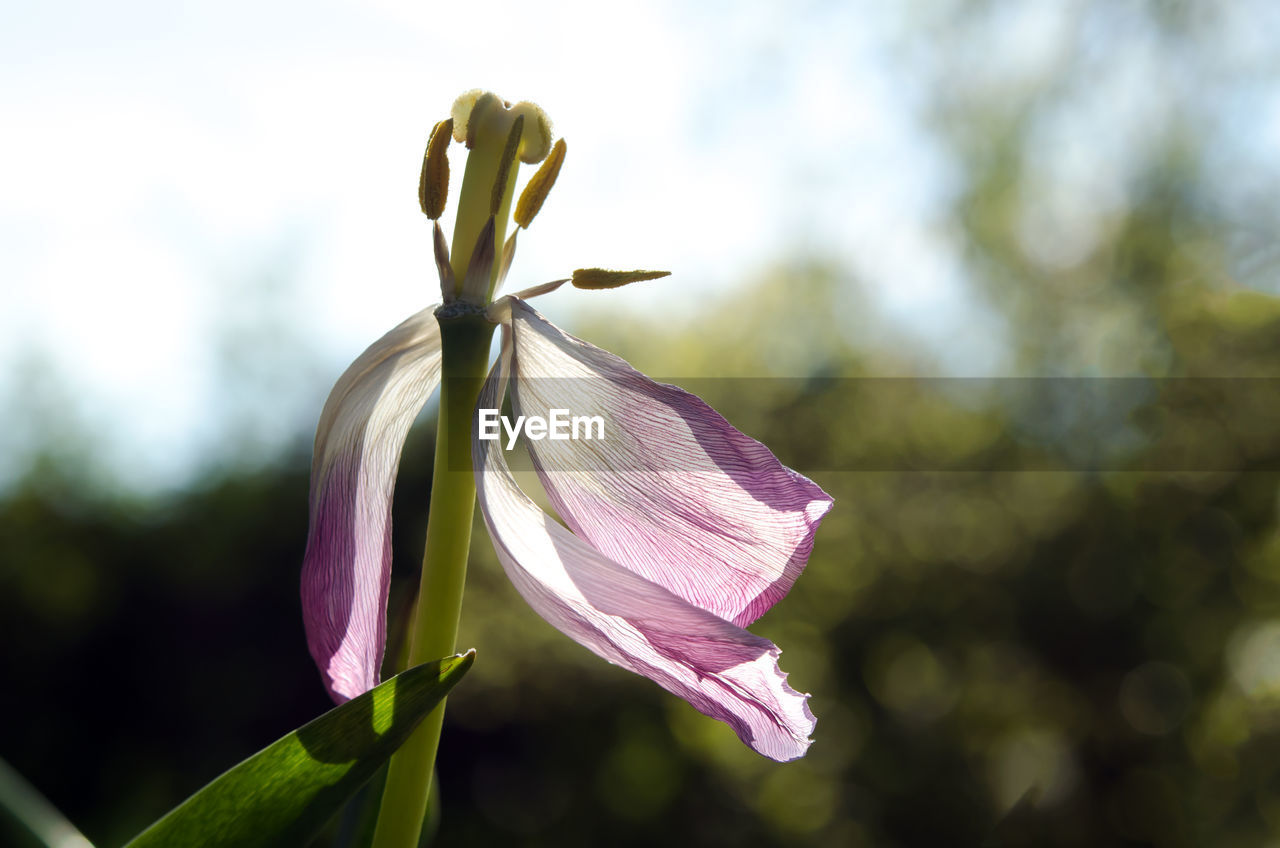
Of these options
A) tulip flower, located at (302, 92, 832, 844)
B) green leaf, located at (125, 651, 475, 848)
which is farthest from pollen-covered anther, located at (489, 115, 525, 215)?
green leaf, located at (125, 651, 475, 848)

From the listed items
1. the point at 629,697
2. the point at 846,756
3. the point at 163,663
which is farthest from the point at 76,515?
the point at 846,756

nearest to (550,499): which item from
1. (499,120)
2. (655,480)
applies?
(655,480)

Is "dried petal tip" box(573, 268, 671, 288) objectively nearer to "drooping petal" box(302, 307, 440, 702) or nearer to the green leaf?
"drooping petal" box(302, 307, 440, 702)

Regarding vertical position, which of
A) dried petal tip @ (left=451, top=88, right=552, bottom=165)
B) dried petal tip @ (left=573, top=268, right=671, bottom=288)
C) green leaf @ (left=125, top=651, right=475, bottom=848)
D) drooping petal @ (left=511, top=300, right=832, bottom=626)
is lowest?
green leaf @ (left=125, top=651, right=475, bottom=848)

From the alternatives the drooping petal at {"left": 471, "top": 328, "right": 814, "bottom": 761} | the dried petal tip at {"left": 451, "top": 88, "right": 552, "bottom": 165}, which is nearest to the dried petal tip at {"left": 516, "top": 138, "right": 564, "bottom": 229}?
the dried petal tip at {"left": 451, "top": 88, "right": 552, "bottom": 165}

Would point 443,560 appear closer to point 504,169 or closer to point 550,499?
point 550,499

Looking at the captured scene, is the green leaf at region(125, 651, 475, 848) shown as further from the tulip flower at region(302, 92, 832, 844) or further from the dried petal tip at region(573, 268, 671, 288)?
the dried petal tip at region(573, 268, 671, 288)

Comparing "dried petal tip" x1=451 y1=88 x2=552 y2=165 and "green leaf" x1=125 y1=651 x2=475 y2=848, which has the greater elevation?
"dried petal tip" x1=451 y1=88 x2=552 y2=165

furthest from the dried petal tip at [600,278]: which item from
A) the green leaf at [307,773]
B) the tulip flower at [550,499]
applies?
the green leaf at [307,773]

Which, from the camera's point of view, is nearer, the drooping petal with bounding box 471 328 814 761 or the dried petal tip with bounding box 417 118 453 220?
the drooping petal with bounding box 471 328 814 761
